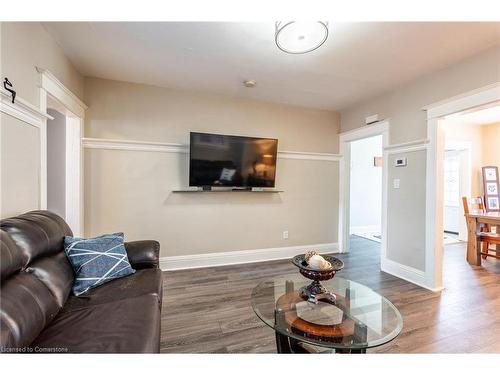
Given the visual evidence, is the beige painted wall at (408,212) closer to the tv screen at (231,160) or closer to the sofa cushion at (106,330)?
the tv screen at (231,160)

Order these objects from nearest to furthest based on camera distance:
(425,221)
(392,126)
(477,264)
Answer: (425,221), (392,126), (477,264)

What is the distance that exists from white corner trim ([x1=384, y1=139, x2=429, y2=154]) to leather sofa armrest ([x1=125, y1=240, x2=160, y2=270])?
3.12 meters

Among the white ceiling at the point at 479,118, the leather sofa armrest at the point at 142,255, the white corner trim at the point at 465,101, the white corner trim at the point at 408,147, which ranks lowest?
the leather sofa armrest at the point at 142,255

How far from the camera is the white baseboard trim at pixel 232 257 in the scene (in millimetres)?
3232

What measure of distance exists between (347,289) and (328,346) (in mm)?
709

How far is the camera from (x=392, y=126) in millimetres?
3148

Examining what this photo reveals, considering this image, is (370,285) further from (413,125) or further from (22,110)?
(22,110)

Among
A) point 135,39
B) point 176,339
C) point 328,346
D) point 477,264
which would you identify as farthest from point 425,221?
point 135,39

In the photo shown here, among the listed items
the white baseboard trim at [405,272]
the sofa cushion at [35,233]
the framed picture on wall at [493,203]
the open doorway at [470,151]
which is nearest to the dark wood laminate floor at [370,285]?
the white baseboard trim at [405,272]

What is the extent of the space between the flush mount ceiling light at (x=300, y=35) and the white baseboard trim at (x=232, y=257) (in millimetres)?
2736

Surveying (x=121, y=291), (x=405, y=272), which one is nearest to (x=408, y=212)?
(x=405, y=272)

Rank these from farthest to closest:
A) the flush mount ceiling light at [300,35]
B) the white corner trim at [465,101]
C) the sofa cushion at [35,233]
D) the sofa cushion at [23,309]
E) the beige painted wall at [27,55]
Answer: the white corner trim at [465,101]
the flush mount ceiling light at [300,35]
the beige painted wall at [27,55]
the sofa cushion at [35,233]
the sofa cushion at [23,309]
